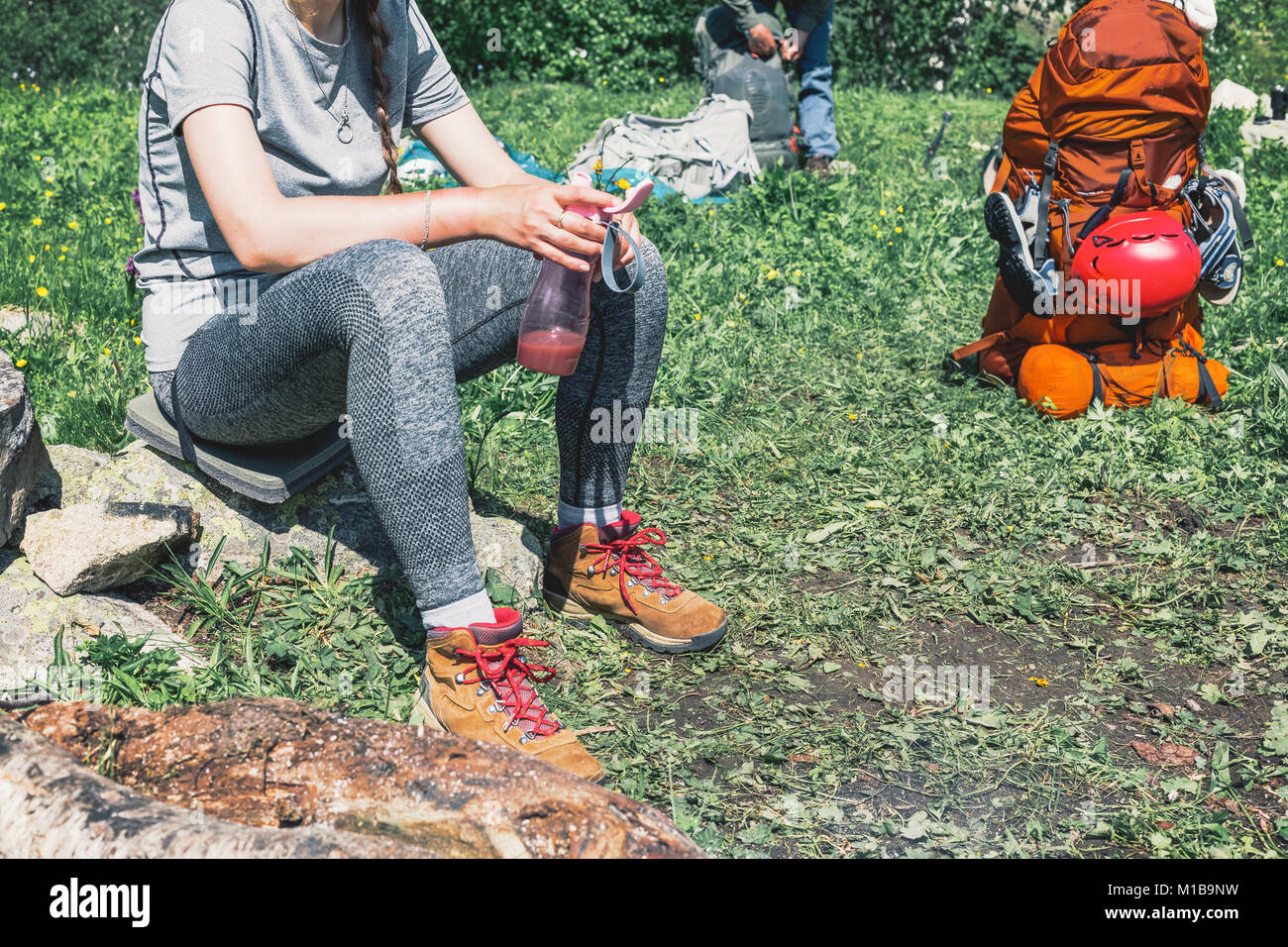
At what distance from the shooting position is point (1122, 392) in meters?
3.99

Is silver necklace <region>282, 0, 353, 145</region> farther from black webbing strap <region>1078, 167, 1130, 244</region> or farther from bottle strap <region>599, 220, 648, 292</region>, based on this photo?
black webbing strap <region>1078, 167, 1130, 244</region>

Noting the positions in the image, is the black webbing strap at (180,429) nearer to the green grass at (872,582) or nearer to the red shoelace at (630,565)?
the green grass at (872,582)

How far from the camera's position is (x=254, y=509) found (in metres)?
2.82

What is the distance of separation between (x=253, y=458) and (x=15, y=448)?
504mm

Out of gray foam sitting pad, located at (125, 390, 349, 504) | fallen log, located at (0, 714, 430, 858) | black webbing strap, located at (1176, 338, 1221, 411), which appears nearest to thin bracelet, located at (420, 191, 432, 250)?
gray foam sitting pad, located at (125, 390, 349, 504)

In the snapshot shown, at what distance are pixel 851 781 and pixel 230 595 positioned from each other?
4.98ft

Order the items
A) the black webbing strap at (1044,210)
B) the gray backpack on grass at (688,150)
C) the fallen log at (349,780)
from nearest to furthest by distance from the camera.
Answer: the fallen log at (349,780) < the black webbing strap at (1044,210) < the gray backpack on grass at (688,150)

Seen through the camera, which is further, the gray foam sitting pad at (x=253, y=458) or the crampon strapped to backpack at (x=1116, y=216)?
the crampon strapped to backpack at (x=1116, y=216)

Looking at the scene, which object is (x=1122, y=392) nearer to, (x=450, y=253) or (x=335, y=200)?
(x=450, y=253)

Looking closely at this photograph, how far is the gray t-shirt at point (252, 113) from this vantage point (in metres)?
2.25

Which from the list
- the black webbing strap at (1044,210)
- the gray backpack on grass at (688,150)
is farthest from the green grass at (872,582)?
the gray backpack on grass at (688,150)

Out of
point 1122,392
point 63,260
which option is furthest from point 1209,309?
point 63,260

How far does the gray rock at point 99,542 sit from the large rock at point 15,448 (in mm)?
73

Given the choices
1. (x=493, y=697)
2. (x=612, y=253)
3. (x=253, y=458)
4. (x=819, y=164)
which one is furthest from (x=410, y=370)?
(x=819, y=164)
